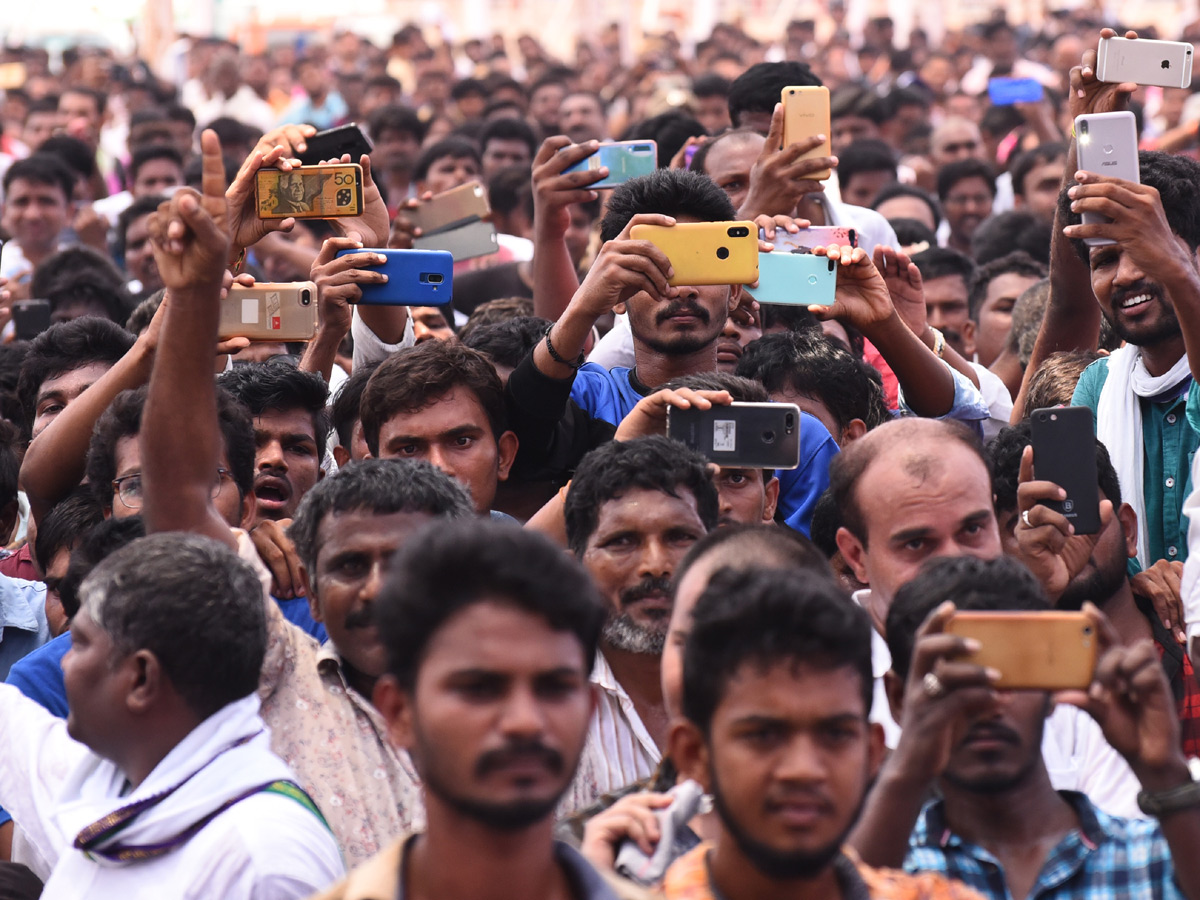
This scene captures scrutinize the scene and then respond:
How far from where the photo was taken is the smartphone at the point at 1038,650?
7.86ft

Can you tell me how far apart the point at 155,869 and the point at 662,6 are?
23350 millimetres

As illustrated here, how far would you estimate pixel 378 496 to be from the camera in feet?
10.6

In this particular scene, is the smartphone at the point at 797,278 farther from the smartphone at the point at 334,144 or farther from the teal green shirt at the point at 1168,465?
the smartphone at the point at 334,144

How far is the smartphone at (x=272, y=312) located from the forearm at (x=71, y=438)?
0.29 metres

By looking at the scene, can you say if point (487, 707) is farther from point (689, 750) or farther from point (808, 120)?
point (808, 120)

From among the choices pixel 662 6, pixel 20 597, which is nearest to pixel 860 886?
pixel 20 597

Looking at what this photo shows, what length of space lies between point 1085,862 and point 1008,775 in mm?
171

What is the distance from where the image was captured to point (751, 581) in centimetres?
246

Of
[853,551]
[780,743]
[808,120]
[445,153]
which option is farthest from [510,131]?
[780,743]

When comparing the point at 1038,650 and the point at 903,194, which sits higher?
the point at 1038,650

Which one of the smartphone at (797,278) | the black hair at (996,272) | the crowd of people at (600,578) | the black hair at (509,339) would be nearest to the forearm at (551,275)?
the crowd of people at (600,578)

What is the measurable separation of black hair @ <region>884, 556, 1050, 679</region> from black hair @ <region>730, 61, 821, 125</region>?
385 cm

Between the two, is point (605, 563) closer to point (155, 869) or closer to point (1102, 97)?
point (155, 869)

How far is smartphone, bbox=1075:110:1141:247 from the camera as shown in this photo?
3.92 m
